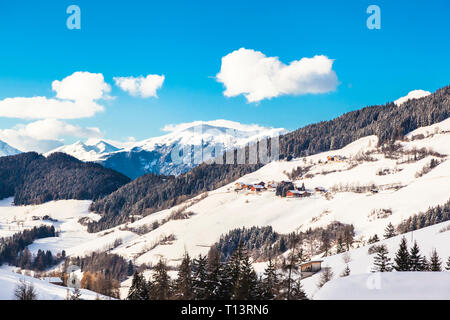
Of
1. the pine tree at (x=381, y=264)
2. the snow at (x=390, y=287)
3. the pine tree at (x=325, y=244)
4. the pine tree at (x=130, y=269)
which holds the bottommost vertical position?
the pine tree at (x=130, y=269)

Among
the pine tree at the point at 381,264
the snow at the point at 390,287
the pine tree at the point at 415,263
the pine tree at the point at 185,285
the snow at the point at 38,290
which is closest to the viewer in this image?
the snow at the point at 390,287

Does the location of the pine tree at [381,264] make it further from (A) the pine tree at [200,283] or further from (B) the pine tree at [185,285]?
(B) the pine tree at [185,285]

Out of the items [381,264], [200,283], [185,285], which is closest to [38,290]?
[185,285]

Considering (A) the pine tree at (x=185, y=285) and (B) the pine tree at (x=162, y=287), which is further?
(B) the pine tree at (x=162, y=287)

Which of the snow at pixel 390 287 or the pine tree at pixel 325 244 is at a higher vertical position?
the snow at pixel 390 287

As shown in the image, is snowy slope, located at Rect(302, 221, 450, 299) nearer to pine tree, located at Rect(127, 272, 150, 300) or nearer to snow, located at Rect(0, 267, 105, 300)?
pine tree, located at Rect(127, 272, 150, 300)

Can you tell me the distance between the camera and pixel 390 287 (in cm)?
3259

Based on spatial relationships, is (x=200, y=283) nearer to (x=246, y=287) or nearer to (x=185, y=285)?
(x=185, y=285)

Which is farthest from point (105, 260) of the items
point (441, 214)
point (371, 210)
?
point (441, 214)

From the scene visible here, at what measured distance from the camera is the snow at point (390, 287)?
1224 inches

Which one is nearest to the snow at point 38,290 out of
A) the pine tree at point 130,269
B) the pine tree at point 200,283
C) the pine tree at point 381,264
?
the pine tree at point 200,283

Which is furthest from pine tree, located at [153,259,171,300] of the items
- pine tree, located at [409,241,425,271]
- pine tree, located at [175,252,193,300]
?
pine tree, located at [409,241,425,271]
